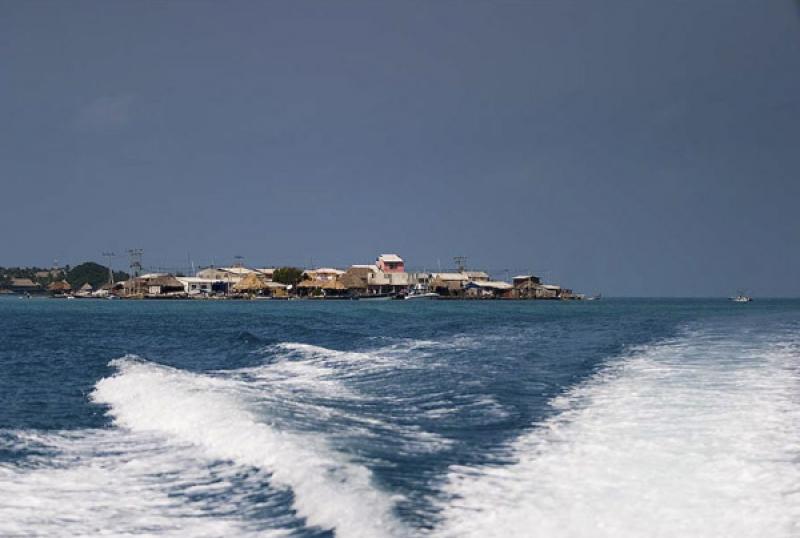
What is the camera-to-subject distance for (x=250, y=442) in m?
9.50

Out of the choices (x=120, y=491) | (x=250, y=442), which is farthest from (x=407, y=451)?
(x=120, y=491)

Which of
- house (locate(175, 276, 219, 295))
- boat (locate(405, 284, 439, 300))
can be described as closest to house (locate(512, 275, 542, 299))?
boat (locate(405, 284, 439, 300))

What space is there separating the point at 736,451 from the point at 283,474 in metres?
5.11

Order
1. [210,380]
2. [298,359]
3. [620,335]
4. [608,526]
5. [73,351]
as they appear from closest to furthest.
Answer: [608,526] < [210,380] < [298,359] < [73,351] < [620,335]

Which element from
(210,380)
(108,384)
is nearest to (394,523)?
(210,380)

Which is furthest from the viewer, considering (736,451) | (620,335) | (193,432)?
(620,335)

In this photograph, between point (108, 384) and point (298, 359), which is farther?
point (298, 359)

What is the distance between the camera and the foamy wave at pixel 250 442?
658 cm

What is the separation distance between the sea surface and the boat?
118600 mm

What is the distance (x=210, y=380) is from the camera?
15984 mm

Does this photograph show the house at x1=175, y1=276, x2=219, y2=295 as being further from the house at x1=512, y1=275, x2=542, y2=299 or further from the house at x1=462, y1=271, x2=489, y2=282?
the house at x1=512, y1=275, x2=542, y2=299

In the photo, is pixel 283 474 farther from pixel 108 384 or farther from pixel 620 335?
pixel 620 335

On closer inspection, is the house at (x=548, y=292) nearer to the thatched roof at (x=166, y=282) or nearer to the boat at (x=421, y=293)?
the boat at (x=421, y=293)

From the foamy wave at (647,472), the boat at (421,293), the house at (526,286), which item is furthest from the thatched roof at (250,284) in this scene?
the foamy wave at (647,472)
